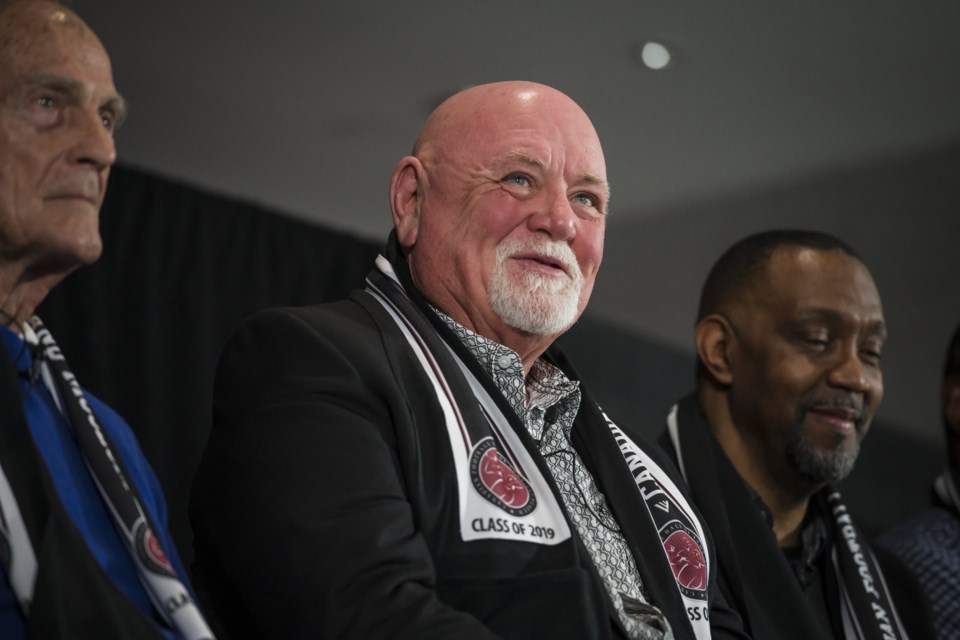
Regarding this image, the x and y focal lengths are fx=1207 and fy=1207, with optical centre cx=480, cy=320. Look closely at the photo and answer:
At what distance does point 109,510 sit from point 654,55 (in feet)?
7.63

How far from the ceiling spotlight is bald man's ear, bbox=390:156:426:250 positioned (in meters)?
1.55

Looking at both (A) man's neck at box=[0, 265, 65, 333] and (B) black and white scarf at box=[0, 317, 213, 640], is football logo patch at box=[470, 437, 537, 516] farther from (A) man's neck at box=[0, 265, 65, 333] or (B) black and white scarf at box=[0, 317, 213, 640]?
(A) man's neck at box=[0, 265, 65, 333]

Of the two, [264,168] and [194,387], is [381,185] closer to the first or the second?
[264,168]

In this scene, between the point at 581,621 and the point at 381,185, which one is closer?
the point at 581,621

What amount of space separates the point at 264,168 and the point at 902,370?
7.63ft

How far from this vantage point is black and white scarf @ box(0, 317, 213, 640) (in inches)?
48.8

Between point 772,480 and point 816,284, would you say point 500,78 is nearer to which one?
point 816,284

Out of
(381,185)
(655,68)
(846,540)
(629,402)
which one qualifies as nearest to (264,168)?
(381,185)

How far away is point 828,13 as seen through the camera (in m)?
3.15

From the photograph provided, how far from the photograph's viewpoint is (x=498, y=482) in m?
1.48

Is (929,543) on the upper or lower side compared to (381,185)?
lower

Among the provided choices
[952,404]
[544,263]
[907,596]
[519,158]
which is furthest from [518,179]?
[952,404]

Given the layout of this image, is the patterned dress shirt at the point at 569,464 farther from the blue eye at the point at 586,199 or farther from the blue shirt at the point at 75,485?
the blue shirt at the point at 75,485

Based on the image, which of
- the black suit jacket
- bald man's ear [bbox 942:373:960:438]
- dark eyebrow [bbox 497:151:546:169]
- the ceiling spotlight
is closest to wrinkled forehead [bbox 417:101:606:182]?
dark eyebrow [bbox 497:151:546:169]
